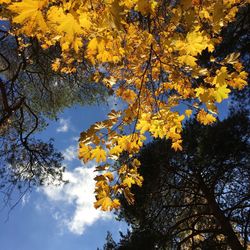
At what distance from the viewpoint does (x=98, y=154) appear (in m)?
2.49

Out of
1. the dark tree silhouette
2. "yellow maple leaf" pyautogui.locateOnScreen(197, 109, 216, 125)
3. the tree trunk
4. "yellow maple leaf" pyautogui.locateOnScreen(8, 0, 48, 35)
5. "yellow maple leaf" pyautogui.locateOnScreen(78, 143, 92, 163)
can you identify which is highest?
the dark tree silhouette

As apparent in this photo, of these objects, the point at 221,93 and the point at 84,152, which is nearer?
the point at 221,93

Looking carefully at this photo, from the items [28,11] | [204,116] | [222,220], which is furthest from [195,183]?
[28,11]

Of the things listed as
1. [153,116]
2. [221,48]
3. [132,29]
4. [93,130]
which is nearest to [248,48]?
[221,48]

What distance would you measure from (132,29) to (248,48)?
526 centimetres

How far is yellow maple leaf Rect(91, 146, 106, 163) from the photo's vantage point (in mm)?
2477

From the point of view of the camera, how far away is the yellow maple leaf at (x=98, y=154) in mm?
2477

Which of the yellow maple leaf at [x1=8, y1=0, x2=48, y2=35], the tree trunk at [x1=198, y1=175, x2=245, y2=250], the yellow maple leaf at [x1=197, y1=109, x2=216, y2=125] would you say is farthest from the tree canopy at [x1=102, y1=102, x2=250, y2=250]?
the yellow maple leaf at [x1=8, y1=0, x2=48, y2=35]

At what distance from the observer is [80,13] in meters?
1.60

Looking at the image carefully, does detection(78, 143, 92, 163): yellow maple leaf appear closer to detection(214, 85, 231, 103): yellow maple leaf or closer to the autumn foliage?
the autumn foliage

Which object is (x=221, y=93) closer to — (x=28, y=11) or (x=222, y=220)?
(x=28, y=11)

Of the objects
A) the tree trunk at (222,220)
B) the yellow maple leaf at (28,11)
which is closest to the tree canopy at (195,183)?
the tree trunk at (222,220)

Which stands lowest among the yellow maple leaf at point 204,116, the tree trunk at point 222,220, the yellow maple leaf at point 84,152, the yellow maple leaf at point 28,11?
the yellow maple leaf at point 28,11

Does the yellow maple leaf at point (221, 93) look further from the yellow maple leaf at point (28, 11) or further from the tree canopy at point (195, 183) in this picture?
the tree canopy at point (195, 183)
